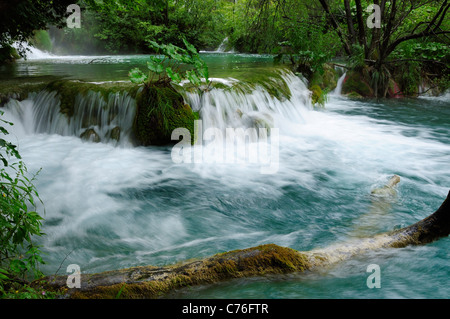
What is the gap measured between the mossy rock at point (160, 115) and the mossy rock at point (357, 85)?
7393mm

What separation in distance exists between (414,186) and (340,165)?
1073 mm

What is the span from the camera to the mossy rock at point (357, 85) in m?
10.6

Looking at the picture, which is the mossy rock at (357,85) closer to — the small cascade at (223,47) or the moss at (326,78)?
the moss at (326,78)

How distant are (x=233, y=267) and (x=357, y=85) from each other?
404 inches

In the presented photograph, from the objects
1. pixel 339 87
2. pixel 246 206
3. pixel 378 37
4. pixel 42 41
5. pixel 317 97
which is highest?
pixel 42 41

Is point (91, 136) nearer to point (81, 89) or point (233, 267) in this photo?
point (81, 89)

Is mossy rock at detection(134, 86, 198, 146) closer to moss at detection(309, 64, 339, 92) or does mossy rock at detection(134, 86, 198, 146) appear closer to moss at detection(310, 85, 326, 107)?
moss at detection(310, 85, 326, 107)

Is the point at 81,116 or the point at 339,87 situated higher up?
the point at 339,87

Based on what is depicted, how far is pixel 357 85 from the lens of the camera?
422 inches

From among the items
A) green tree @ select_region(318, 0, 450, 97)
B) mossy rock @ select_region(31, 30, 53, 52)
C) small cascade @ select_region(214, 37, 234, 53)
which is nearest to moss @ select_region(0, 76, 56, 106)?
green tree @ select_region(318, 0, 450, 97)

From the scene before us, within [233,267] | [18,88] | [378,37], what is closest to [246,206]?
[233,267]

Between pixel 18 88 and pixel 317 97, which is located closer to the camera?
pixel 18 88

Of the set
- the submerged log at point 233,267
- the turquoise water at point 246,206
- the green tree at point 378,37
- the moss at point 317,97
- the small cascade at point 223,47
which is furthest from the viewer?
the small cascade at point 223,47

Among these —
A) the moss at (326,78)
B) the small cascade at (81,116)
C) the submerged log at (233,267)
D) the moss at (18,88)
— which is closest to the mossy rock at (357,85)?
the moss at (326,78)
